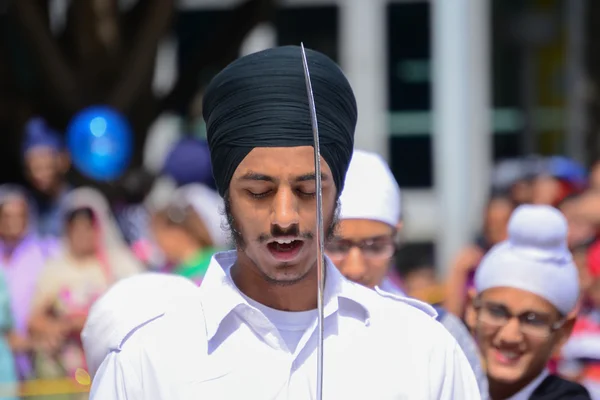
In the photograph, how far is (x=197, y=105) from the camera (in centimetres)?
1182

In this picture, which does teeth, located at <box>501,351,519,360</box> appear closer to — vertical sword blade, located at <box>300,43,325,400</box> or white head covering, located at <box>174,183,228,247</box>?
vertical sword blade, located at <box>300,43,325,400</box>

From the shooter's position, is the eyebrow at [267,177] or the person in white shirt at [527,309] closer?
the eyebrow at [267,177]

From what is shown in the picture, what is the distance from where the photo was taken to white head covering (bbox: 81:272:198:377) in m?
3.16

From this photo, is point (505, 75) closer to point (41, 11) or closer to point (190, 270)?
point (41, 11)

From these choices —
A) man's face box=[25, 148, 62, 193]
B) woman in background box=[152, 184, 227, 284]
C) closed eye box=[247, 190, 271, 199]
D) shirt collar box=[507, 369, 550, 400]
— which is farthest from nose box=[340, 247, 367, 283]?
man's face box=[25, 148, 62, 193]

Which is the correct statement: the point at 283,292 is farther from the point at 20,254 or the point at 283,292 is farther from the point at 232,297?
the point at 20,254

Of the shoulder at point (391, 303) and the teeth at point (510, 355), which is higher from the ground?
the shoulder at point (391, 303)

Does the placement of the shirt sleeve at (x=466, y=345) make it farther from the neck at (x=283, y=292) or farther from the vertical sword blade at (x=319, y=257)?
the vertical sword blade at (x=319, y=257)

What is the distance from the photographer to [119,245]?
753cm

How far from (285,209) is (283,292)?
0.17m

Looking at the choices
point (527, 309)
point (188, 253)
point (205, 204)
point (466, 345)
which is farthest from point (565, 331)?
point (205, 204)

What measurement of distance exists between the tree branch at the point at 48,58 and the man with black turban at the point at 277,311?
799 centimetres

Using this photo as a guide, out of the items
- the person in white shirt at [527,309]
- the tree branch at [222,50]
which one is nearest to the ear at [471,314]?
the person in white shirt at [527,309]

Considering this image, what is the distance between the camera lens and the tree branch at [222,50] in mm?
11148
